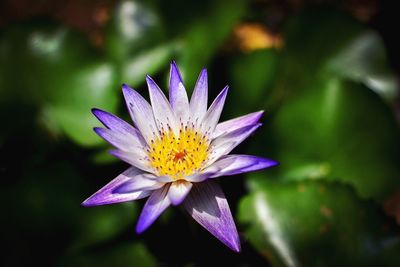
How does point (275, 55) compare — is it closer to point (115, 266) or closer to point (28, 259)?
point (115, 266)

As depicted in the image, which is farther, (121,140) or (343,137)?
(343,137)

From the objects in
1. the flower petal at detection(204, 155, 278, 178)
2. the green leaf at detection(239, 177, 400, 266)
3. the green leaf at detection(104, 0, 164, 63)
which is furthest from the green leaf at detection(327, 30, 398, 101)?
the flower petal at detection(204, 155, 278, 178)

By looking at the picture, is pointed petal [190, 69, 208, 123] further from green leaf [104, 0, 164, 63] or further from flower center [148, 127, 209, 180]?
green leaf [104, 0, 164, 63]

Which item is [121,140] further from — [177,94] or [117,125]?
[177,94]

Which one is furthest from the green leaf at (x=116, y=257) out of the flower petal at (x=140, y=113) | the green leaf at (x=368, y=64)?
the green leaf at (x=368, y=64)

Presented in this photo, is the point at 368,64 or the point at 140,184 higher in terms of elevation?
the point at 140,184

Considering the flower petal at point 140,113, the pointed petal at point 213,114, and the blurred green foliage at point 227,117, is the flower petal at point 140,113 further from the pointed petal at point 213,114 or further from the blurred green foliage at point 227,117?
the blurred green foliage at point 227,117

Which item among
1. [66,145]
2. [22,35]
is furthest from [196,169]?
[22,35]

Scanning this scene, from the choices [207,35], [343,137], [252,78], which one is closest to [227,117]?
[252,78]
